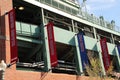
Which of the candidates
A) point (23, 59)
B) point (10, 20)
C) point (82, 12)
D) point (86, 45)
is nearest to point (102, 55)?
point (86, 45)

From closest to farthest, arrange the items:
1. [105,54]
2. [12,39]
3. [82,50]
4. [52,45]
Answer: [12,39]
[52,45]
[82,50]
[105,54]

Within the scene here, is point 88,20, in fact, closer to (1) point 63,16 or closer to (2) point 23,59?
(1) point 63,16

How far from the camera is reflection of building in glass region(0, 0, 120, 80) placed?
33.8m

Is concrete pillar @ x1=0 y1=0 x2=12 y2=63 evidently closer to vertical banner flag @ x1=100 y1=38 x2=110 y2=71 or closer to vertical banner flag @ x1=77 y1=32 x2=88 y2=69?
vertical banner flag @ x1=77 y1=32 x2=88 y2=69

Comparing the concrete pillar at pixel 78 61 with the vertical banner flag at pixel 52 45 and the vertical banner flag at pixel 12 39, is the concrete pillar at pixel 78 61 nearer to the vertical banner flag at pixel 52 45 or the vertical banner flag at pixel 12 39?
the vertical banner flag at pixel 52 45

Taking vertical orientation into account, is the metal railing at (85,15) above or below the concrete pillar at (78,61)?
above

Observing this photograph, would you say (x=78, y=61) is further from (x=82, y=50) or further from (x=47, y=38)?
(x=47, y=38)

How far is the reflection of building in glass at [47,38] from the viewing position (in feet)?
111

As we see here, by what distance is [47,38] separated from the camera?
36969 mm

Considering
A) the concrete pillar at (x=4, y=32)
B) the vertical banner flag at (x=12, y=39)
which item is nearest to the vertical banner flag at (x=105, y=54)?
the concrete pillar at (x=4, y=32)

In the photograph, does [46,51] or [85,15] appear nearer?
[46,51]

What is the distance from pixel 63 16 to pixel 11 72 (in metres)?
12.9

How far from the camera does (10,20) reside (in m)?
32.9

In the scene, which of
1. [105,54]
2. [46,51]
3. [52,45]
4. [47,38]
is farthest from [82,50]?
[46,51]
